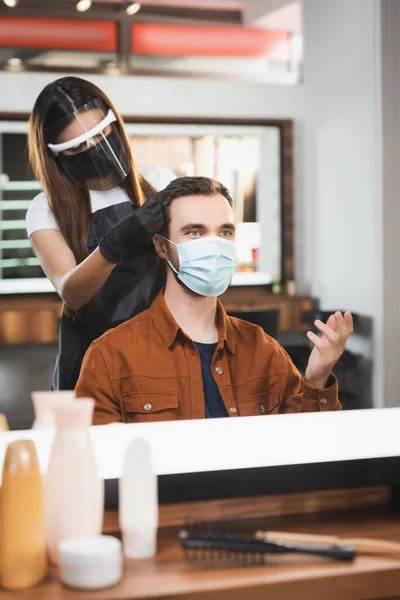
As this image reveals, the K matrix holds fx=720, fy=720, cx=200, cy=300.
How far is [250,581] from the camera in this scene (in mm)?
1526

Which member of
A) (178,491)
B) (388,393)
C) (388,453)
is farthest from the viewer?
(388,393)

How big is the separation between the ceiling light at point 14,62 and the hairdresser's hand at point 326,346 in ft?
3.57

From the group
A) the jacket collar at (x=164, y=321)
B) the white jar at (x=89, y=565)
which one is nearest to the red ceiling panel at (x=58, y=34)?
the jacket collar at (x=164, y=321)

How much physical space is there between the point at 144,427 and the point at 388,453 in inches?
27.3

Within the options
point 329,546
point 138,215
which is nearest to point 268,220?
point 138,215

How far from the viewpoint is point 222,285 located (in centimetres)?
196

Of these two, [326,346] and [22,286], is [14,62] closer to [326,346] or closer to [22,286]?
[22,286]

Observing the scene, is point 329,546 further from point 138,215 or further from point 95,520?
point 138,215

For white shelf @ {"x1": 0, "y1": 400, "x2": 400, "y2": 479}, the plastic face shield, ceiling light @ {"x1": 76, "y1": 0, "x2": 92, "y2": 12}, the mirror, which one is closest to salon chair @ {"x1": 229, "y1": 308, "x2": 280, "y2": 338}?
the mirror

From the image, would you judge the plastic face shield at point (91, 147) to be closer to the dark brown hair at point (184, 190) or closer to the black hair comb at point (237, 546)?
the dark brown hair at point (184, 190)

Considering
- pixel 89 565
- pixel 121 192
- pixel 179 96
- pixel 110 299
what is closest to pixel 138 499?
pixel 89 565

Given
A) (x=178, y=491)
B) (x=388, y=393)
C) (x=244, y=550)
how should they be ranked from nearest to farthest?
(x=244, y=550) → (x=178, y=491) → (x=388, y=393)

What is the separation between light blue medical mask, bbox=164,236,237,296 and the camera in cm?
191

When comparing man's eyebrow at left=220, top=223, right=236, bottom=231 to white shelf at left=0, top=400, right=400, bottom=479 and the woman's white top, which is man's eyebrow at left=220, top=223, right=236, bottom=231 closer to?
the woman's white top
